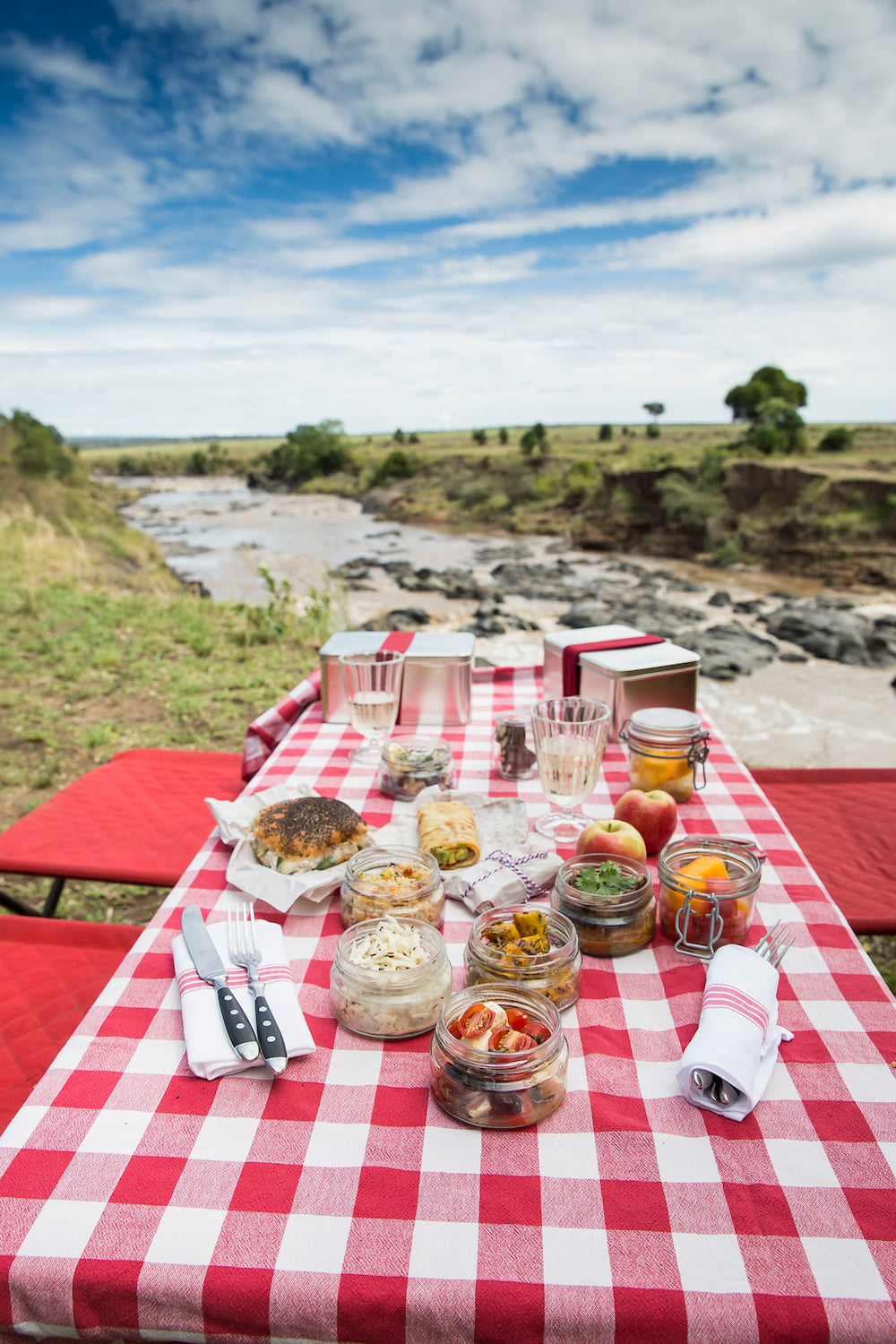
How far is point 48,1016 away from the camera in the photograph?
1647 millimetres

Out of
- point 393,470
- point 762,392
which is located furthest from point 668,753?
point 393,470

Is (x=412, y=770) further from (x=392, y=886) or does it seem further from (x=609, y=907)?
(x=609, y=907)

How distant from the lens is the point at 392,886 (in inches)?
51.0

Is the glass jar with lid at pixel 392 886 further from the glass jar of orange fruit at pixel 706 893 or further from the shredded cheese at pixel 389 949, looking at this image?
the glass jar of orange fruit at pixel 706 893

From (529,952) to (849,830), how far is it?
146 cm

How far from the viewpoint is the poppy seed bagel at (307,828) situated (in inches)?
58.0

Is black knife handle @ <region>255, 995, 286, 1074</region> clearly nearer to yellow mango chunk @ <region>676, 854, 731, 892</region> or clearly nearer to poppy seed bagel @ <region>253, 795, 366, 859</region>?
poppy seed bagel @ <region>253, 795, 366, 859</region>

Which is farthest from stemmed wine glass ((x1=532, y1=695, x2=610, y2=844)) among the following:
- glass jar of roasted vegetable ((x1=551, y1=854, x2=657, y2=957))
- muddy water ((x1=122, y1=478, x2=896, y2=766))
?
muddy water ((x1=122, y1=478, x2=896, y2=766))

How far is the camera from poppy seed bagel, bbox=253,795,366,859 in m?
1.47

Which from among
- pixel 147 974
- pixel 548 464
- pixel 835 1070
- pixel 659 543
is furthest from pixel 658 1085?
pixel 548 464

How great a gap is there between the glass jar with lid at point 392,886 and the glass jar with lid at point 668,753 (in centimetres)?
62

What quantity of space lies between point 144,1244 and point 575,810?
1129mm

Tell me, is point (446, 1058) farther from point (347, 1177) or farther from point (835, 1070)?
point (835, 1070)

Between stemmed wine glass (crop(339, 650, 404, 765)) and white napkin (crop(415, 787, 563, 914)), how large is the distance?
1.34 feet
